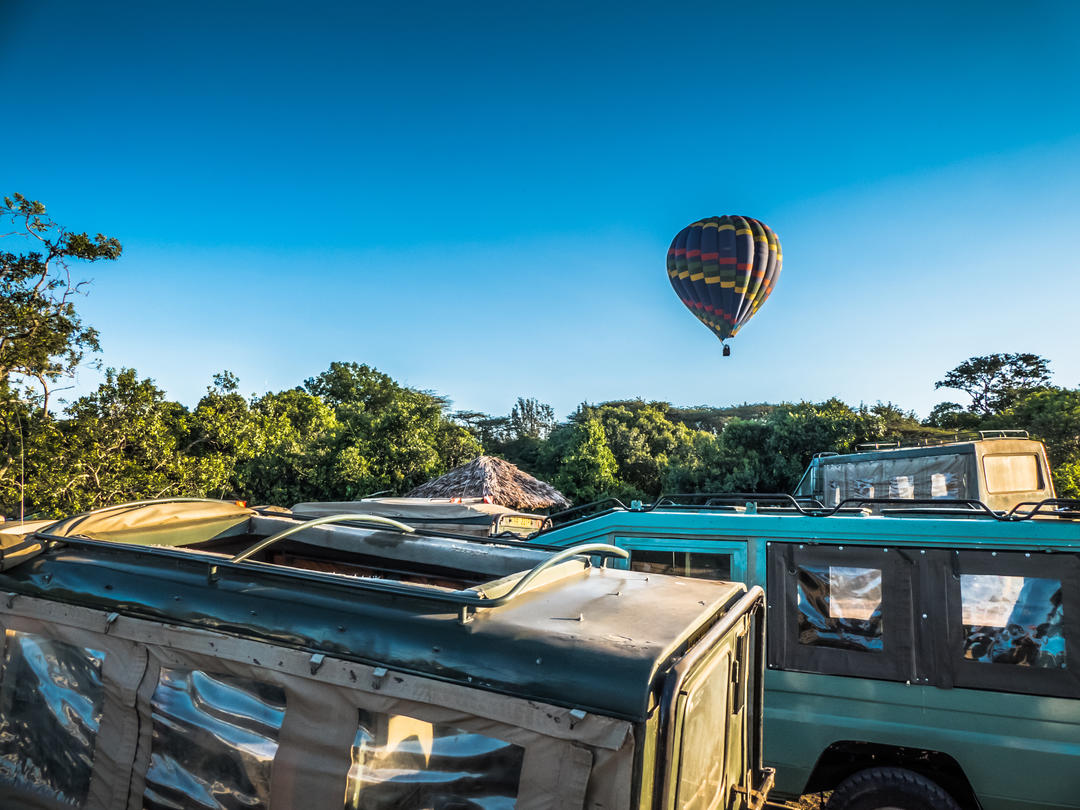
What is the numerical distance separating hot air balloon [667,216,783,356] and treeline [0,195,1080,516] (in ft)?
19.7

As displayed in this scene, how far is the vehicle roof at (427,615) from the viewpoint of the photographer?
7.25ft

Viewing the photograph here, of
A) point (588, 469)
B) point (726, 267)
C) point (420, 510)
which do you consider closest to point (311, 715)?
point (420, 510)

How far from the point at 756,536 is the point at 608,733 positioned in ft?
9.78

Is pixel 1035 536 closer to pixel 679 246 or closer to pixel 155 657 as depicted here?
pixel 155 657

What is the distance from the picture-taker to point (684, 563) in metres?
4.96

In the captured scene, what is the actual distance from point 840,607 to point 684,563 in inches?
42.5

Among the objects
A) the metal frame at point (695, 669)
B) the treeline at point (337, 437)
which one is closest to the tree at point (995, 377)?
the treeline at point (337, 437)

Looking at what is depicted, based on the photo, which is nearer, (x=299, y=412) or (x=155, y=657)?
(x=155, y=657)

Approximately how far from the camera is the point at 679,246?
22.9 m

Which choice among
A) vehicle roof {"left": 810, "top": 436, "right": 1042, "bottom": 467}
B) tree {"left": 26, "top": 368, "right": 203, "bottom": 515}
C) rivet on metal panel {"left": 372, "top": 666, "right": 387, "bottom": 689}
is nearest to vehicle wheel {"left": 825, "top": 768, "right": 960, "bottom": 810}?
rivet on metal panel {"left": 372, "top": 666, "right": 387, "bottom": 689}

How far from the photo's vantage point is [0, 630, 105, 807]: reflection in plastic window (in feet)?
9.57

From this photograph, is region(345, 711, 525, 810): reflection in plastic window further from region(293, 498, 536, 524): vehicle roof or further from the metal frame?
region(293, 498, 536, 524): vehicle roof

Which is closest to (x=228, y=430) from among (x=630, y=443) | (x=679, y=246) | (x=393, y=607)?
(x=679, y=246)

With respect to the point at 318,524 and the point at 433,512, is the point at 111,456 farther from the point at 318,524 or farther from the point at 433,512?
the point at 318,524
